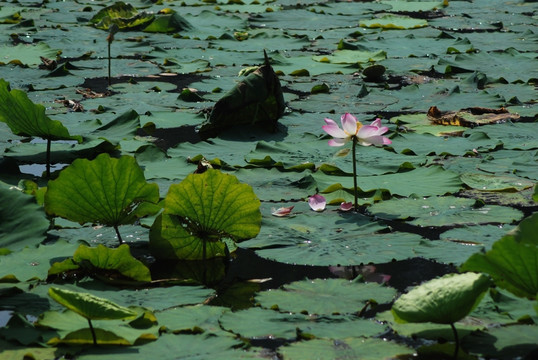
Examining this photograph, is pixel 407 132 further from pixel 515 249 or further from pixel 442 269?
pixel 515 249

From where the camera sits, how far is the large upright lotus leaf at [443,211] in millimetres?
2428

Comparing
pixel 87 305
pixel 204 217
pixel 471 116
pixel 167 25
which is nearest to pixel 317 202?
pixel 204 217

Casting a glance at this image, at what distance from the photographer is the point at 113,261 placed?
1973 mm

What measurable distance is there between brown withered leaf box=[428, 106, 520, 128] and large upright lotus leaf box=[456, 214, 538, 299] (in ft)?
6.06

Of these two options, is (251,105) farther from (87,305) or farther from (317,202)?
(87,305)

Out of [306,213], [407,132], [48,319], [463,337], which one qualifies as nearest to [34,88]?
[407,132]

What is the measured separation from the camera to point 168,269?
2.16 meters

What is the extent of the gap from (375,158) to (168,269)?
1072mm

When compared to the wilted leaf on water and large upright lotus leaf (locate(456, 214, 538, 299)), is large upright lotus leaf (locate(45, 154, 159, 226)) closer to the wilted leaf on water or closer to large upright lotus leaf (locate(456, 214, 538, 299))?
large upright lotus leaf (locate(456, 214, 538, 299))

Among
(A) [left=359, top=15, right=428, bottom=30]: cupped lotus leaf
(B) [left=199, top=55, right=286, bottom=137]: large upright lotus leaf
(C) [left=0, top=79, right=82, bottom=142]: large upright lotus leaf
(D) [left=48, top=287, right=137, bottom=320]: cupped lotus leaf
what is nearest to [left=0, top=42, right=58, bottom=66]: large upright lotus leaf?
(B) [left=199, top=55, right=286, bottom=137]: large upright lotus leaf

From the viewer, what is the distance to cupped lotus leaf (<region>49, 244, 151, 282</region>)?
1.95 meters

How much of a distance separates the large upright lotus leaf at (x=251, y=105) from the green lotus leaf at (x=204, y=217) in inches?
47.5

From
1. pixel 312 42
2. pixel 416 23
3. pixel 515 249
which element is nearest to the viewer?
pixel 515 249

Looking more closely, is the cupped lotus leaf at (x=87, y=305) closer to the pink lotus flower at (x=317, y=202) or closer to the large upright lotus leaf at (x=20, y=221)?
the large upright lotus leaf at (x=20, y=221)
